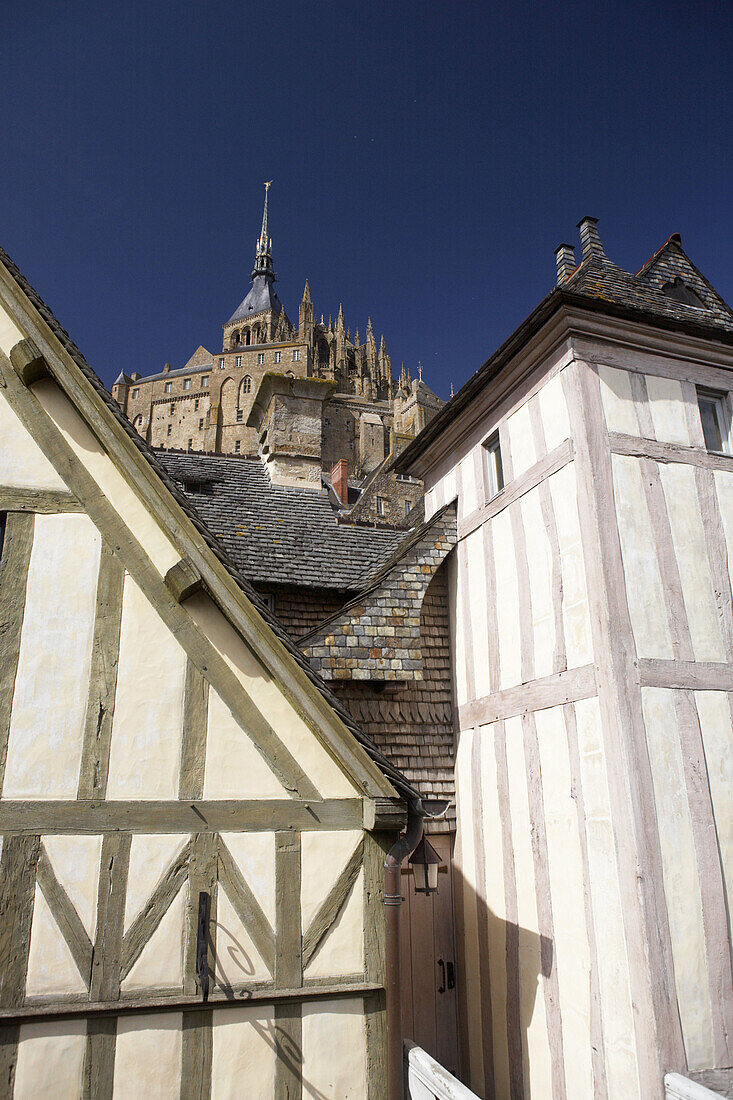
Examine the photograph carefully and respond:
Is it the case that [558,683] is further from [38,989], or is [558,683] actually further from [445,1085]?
[38,989]

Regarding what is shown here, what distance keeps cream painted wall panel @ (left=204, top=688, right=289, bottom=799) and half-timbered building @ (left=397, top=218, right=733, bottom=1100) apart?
2764 millimetres

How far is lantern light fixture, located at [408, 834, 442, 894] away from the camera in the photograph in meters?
6.18

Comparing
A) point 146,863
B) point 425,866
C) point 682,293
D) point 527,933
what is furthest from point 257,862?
point 682,293

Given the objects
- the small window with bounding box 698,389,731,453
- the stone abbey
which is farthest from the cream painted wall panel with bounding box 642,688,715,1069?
the stone abbey

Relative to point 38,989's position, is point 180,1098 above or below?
below

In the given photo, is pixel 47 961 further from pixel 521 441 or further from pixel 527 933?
pixel 521 441

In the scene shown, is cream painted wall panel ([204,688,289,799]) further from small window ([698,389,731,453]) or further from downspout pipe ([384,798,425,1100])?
small window ([698,389,731,453])

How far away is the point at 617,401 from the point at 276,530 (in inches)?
200

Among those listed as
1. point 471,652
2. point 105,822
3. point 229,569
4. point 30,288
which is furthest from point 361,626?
point 30,288

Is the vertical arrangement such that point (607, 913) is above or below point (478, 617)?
below

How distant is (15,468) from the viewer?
477 cm

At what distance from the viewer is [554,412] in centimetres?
682

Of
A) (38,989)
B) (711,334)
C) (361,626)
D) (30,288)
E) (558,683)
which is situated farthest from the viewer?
(361,626)

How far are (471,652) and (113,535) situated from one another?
4.52m
